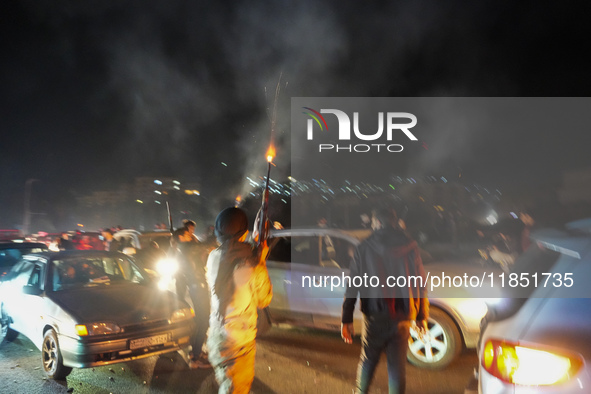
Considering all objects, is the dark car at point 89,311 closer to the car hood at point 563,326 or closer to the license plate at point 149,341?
the license plate at point 149,341

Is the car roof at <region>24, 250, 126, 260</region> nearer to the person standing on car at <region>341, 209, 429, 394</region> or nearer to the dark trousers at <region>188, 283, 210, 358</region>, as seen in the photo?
the dark trousers at <region>188, 283, 210, 358</region>

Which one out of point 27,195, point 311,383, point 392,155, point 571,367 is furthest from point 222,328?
point 27,195

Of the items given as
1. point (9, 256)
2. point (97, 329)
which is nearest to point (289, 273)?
point (97, 329)

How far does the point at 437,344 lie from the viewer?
16.2ft

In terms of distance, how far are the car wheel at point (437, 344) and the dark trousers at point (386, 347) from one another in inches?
65.9

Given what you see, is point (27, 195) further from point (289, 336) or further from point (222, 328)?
point (222, 328)

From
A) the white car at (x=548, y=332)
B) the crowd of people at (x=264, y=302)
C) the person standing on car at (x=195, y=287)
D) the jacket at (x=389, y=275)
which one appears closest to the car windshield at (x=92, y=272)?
the person standing on car at (x=195, y=287)

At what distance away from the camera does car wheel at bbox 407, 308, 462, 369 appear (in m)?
4.84

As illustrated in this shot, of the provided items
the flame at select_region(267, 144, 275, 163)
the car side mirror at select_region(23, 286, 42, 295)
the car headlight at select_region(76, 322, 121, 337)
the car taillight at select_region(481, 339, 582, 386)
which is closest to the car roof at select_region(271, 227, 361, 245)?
the flame at select_region(267, 144, 275, 163)

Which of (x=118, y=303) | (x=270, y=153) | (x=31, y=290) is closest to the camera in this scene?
(x=270, y=153)

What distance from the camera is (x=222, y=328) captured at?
2854mm

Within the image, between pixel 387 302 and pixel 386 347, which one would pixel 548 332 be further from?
pixel 386 347

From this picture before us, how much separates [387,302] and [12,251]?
7.49 metres

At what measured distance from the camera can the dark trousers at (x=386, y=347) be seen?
3.29m
